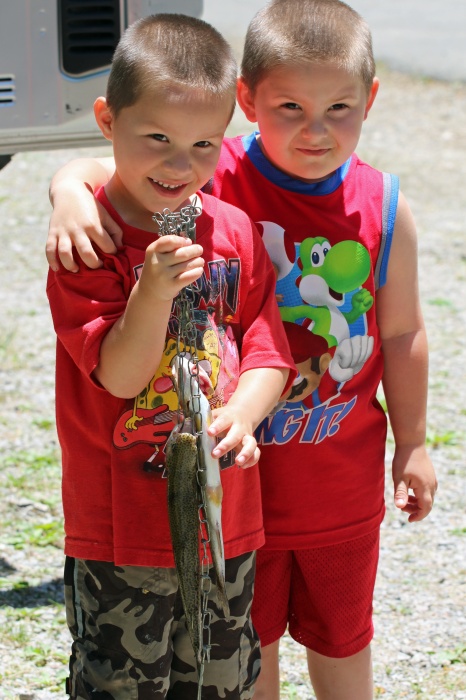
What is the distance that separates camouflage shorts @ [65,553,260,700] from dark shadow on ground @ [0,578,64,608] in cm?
140

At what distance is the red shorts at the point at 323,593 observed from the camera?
258 centimetres

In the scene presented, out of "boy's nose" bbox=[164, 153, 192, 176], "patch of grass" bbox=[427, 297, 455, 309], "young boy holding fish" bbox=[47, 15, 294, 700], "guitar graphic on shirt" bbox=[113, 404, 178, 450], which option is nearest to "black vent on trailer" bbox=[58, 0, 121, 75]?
"young boy holding fish" bbox=[47, 15, 294, 700]

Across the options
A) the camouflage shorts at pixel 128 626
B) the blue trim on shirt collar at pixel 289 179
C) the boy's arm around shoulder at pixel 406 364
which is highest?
the blue trim on shirt collar at pixel 289 179

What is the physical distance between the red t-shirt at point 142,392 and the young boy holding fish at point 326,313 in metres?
0.19

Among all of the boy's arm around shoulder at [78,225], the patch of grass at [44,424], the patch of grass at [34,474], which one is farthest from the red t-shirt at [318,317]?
the patch of grass at [44,424]

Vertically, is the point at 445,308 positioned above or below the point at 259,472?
below

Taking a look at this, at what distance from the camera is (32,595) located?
3.67 metres

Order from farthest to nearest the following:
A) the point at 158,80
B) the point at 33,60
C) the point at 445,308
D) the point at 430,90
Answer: the point at 430,90 < the point at 445,308 < the point at 33,60 < the point at 158,80

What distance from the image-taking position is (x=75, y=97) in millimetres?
3689

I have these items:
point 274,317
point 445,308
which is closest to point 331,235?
point 274,317

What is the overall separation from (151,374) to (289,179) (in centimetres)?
66

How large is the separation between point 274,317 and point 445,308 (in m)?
4.72

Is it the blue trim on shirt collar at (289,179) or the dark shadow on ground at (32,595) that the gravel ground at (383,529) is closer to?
the dark shadow on ground at (32,595)

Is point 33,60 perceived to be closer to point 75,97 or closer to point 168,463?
point 75,97
